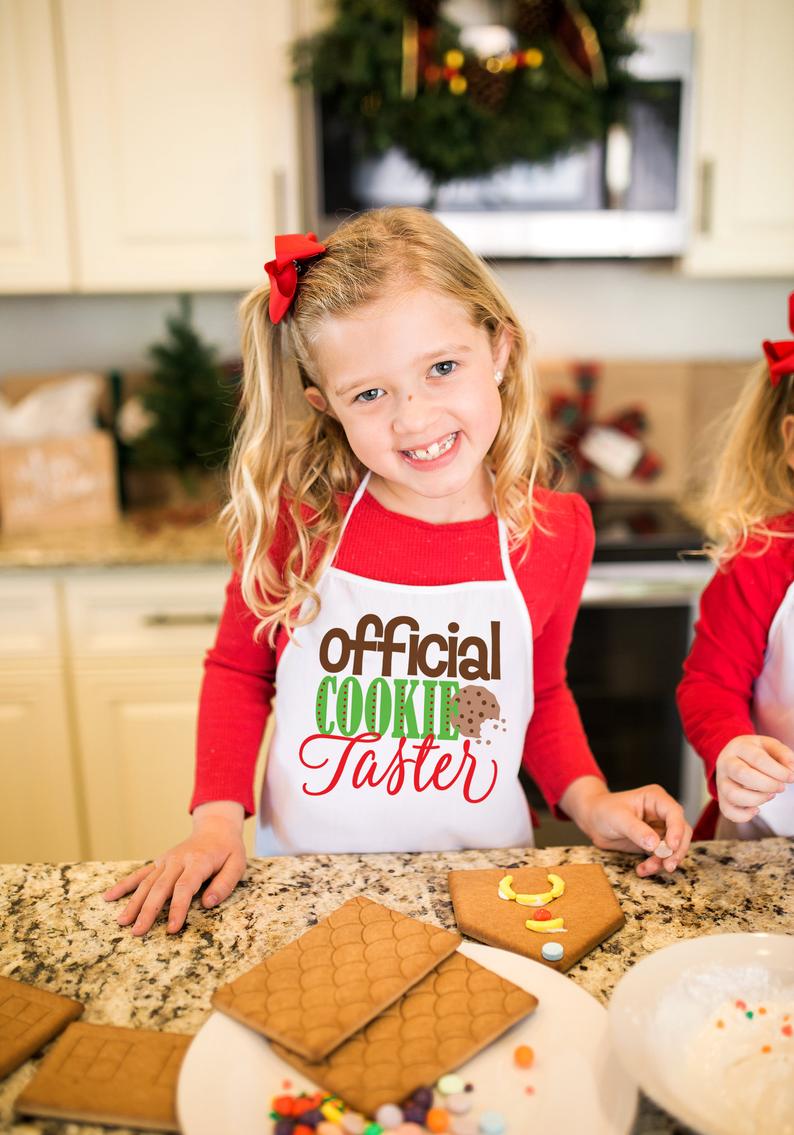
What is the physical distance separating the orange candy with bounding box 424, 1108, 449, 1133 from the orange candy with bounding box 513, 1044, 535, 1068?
7cm

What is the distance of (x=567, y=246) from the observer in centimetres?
211

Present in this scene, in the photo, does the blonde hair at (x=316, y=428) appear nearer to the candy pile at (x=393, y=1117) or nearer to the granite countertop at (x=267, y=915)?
the granite countertop at (x=267, y=915)

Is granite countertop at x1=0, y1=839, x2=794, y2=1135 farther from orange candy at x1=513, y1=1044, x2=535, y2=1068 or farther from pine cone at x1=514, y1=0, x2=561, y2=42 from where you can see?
pine cone at x1=514, y1=0, x2=561, y2=42

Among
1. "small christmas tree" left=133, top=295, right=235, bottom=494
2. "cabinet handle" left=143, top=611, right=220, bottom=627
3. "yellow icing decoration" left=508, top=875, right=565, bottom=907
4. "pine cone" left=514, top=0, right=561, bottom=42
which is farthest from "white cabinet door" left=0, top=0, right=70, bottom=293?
"yellow icing decoration" left=508, top=875, right=565, bottom=907

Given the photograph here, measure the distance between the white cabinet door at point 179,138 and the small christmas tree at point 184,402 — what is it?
161 mm

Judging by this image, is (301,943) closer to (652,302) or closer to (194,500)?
(194,500)

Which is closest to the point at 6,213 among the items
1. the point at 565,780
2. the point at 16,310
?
the point at 16,310

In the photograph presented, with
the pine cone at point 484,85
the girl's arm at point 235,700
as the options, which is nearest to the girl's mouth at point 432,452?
the girl's arm at point 235,700

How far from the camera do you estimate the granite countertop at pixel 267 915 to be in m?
0.68

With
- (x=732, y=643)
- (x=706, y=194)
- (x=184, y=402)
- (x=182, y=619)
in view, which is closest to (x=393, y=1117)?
(x=732, y=643)

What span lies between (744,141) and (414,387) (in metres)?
1.62

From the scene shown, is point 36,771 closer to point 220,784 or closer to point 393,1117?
point 220,784

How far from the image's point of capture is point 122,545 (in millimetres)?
2105

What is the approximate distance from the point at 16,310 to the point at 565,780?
214cm
